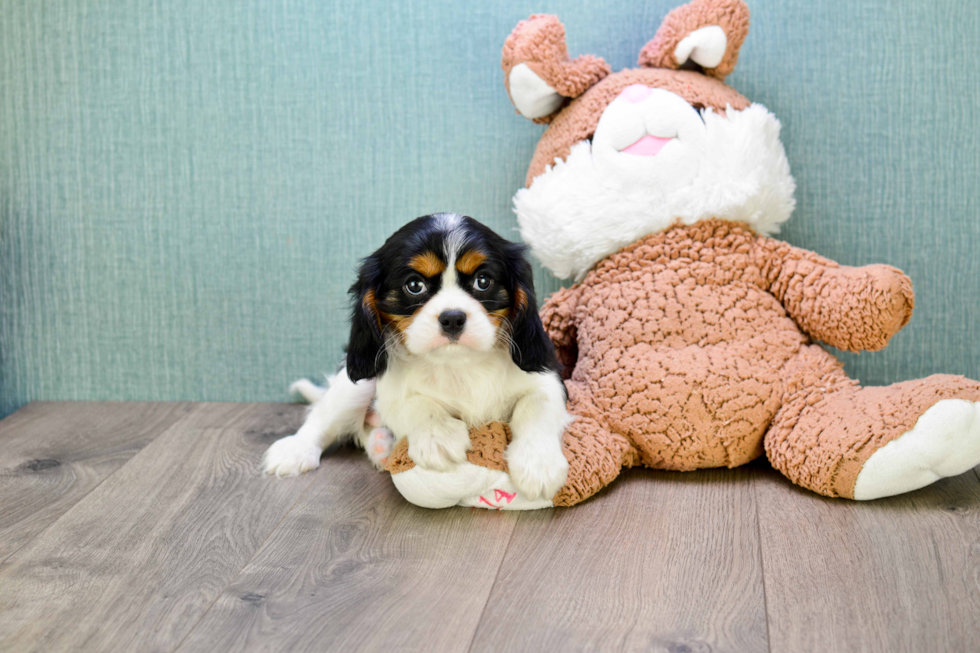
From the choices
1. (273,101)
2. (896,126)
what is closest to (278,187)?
(273,101)

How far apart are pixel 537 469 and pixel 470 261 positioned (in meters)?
0.42

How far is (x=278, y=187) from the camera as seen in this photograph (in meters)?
2.31

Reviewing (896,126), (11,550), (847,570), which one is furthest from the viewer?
(896,126)

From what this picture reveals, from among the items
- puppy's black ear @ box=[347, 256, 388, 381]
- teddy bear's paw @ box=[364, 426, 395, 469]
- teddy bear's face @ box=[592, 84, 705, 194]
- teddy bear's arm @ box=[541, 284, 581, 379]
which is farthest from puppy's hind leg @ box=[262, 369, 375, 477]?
teddy bear's face @ box=[592, 84, 705, 194]

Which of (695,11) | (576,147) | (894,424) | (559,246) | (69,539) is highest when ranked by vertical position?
(695,11)

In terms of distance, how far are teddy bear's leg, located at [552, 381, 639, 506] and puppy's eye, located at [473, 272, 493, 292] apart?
1.27ft

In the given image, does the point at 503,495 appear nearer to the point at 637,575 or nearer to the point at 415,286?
the point at 637,575

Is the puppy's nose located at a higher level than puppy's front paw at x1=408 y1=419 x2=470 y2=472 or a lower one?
higher

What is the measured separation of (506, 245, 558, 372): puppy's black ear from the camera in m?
1.59

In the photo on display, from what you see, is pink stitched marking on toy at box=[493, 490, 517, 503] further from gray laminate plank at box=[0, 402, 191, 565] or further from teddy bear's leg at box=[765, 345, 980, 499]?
gray laminate plank at box=[0, 402, 191, 565]

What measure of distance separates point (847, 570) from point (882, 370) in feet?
3.36

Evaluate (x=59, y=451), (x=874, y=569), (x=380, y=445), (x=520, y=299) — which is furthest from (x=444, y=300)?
(x=59, y=451)

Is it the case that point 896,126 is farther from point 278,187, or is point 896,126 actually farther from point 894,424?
point 278,187

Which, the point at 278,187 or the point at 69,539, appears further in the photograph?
the point at 278,187
